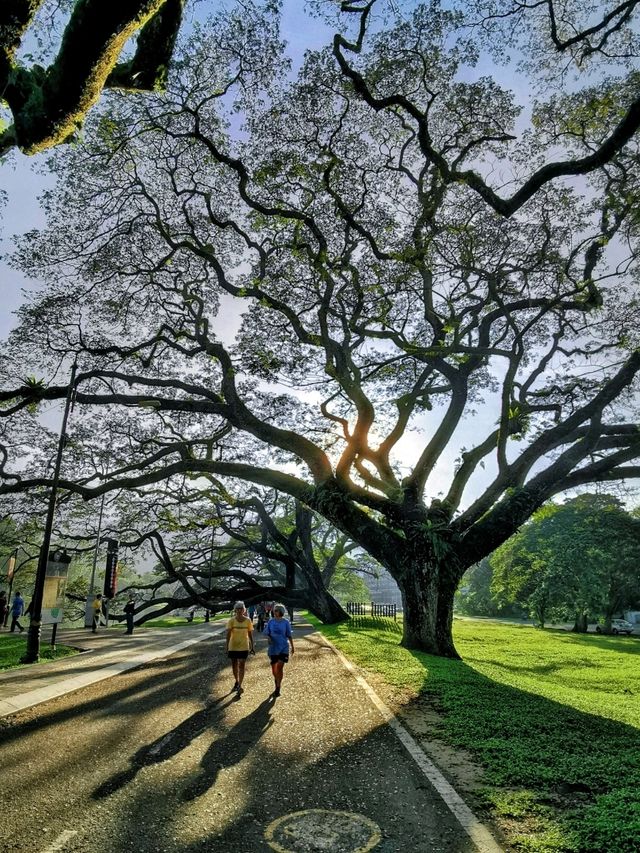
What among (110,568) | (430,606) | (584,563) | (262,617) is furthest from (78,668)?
(584,563)

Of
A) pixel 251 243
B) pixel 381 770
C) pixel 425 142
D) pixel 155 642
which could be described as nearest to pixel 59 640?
pixel 155 642

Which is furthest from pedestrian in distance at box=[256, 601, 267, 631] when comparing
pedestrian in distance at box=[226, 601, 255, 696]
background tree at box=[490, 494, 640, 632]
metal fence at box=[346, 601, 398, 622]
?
background tree at box=[490, 494, 640, 632]

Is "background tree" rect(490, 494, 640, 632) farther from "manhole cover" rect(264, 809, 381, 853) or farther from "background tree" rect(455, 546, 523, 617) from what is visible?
"manhole cover" rect(264, 809, 381, 853)

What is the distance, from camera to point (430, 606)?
48.4ft

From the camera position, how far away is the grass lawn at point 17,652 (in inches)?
553

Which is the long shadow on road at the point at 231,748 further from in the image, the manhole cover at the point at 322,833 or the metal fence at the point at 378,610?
the metal fence at the point at 378,610

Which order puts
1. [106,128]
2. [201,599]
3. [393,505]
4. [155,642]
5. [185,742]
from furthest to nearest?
[201,599] → [155,642] → [393,505] → [106,128] → [185,742]

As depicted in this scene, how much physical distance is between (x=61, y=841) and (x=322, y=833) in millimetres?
1858

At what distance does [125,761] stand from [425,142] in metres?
11.4

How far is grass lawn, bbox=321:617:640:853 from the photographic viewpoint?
13.0 ft

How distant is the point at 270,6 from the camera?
10.9 metres

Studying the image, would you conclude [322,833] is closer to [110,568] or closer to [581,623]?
[110,568]

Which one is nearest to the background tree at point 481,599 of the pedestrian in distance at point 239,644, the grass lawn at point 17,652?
the grass lawn at point 17,652

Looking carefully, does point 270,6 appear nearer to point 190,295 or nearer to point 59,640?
point 190,295
